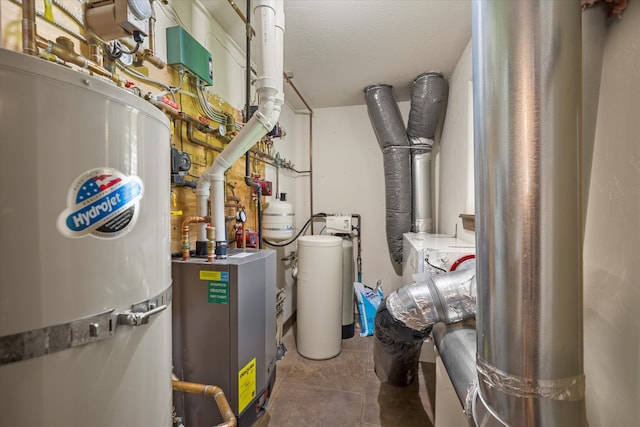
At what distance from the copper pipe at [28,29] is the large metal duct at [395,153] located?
2.33 metres

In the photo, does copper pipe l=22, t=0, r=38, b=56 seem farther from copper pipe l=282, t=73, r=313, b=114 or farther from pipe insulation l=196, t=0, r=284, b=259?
copper pipe l=282, t=73, r=313, b=114

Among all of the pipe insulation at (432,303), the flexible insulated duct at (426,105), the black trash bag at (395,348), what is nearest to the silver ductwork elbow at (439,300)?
the pipe insulation at (432,303)

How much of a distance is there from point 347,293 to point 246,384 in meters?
1.53

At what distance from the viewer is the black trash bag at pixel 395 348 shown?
1.16 metres

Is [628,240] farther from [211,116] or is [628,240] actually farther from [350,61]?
[350,61]

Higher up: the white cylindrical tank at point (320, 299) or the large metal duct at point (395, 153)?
the large metal duct at point (395, 153)

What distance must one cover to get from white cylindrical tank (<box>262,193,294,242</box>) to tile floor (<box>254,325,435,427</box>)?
1034 millimetres

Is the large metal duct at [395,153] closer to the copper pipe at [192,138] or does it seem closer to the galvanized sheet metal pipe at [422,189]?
the galvanized sheet metal pipe at [422,189]

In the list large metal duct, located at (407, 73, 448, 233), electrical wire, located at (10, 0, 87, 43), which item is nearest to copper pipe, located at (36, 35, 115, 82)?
electrical wire, located at (10, 0, 87, 43)

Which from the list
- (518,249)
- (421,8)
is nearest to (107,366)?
(518,249)

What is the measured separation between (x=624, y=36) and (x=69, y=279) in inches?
45.4

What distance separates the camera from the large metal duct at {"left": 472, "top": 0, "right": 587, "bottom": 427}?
44 centimetres

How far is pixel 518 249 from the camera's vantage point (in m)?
0.46

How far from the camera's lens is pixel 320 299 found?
7.04 ft
